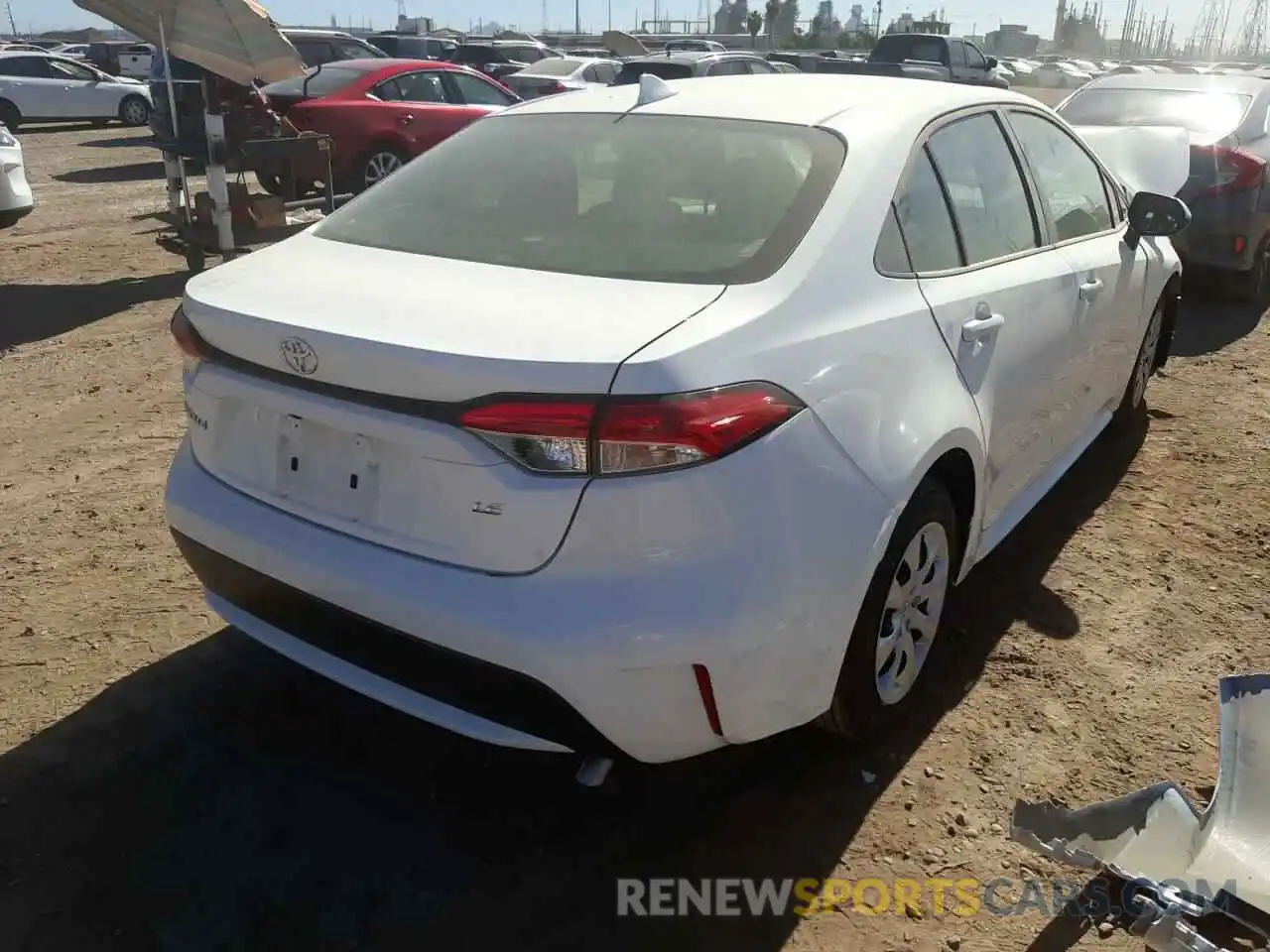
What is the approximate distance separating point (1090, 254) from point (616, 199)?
1974 millimetres

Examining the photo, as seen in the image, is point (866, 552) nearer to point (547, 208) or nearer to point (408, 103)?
point (547, 208)

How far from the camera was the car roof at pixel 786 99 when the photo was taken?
298 cm

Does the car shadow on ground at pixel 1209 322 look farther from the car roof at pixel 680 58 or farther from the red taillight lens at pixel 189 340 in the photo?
the car roof at pixel 680 58

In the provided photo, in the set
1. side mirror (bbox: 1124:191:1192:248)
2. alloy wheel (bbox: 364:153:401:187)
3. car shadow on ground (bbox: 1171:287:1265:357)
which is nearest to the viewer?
side mirror (bbox: 1124:191:1192:248)

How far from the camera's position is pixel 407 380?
83.8 inches

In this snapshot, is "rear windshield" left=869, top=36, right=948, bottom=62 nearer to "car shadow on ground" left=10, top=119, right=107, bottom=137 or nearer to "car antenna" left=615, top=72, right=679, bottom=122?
"car shadow on ground" left=10, top=119, right=107, bottom=137

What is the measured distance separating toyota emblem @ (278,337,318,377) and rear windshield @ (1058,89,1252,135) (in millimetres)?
7476

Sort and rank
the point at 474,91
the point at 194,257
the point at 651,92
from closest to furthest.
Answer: the point at 651,92 < the point at 194,257 < the point at 474,91

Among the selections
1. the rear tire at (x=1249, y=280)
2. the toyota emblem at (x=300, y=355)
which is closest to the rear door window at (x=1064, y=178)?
the toyota emblem at (x=300, y=355)

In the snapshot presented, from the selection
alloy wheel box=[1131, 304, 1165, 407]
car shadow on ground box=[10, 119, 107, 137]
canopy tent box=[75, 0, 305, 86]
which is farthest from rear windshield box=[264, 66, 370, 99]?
car shadow on ground box=[10, 119, 107, 137]

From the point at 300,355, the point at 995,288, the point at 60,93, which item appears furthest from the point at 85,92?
the point at 995,288

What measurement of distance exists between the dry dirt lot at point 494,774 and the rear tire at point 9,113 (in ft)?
65.9

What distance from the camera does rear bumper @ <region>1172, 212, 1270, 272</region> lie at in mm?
7281

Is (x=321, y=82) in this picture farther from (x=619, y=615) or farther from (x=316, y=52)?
(x=619, y=615)
